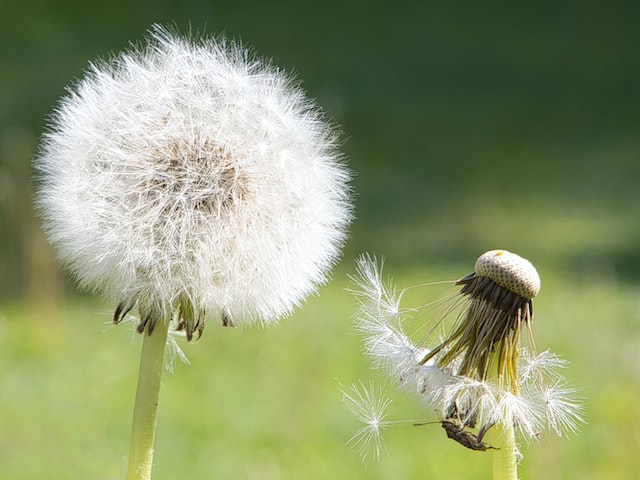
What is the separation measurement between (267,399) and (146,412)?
10.1 feet

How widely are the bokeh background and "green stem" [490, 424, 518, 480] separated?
0.54 meters

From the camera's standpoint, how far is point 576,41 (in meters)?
11.3

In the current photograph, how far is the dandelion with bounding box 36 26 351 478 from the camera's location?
4.72 ft

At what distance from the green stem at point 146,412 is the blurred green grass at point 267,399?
1.58 meters

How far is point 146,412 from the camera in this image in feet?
4.34

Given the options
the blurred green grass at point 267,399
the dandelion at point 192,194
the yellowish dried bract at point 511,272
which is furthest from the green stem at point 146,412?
the blurred green grass at point 267,399

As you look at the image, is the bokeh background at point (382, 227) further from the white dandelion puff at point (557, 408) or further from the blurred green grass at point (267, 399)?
the white dandelion puff at point (557, 408)

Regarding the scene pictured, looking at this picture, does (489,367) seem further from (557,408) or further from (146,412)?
(146,412)

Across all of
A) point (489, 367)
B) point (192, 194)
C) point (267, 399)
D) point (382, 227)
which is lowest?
point (489, 367)

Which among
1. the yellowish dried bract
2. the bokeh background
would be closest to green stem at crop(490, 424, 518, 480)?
the yellowish dried bract

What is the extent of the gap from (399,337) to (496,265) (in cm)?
25

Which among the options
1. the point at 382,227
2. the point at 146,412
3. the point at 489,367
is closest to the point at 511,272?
the point at 489,367

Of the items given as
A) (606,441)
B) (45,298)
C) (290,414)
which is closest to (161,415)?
(290,414)

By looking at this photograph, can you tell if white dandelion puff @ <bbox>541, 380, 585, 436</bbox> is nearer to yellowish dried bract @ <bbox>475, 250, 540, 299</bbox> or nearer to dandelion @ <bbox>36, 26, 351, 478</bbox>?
yellowish dried bract @ <bbox>475, 250, 540, 299</bbox>
